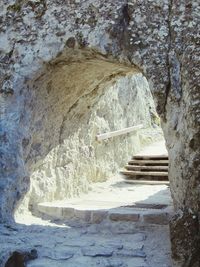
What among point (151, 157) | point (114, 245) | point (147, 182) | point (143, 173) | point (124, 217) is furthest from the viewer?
point (151, 157)

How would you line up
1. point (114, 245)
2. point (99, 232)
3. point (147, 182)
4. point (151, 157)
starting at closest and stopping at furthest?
point (114, 245) → point (99, 232) → point (147, 182) → point (151, 157)

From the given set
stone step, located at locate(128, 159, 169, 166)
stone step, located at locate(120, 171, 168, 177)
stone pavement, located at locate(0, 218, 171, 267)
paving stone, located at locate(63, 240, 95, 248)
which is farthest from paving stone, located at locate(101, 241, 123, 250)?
stone step, located at locate(128, 159, 169, 166)

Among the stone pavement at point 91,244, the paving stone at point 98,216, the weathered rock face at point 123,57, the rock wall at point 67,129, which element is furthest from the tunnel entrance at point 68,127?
the paving stone at point 98,216

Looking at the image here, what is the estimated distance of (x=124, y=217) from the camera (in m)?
4.32

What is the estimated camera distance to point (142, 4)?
3.67 m

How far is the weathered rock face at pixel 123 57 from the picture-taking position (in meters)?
3.25

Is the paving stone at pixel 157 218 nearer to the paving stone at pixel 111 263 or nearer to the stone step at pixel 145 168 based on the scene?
the paving stone at pixel 111 263

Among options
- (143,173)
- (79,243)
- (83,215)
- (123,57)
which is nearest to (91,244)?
(79,243)

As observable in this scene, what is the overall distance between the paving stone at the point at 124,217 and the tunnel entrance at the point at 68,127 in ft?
3.16

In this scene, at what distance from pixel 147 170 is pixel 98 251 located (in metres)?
4.44

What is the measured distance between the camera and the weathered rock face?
3.25 metres

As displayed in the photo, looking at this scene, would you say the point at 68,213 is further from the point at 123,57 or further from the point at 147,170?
the point at 147,170

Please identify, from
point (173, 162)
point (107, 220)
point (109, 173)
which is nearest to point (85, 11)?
point (173, 162)

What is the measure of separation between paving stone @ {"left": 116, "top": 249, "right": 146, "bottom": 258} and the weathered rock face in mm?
402
